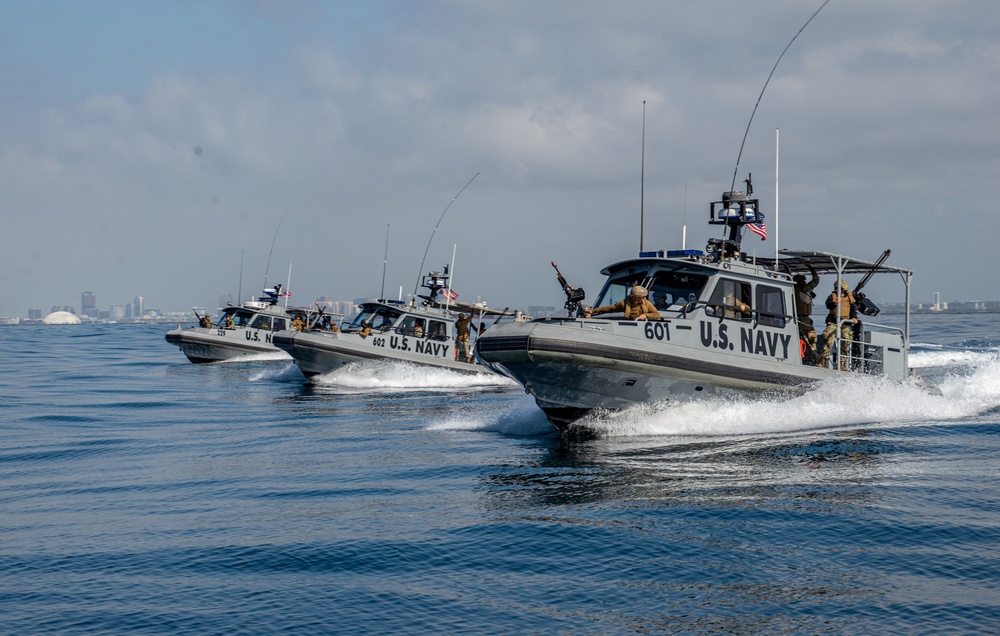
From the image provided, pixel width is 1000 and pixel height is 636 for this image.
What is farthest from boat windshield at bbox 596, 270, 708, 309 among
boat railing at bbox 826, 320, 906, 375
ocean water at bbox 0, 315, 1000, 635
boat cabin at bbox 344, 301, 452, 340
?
boat cabin at bbox 344, 301, 452, 340

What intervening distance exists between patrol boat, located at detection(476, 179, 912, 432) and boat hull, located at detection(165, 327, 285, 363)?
82.7ft

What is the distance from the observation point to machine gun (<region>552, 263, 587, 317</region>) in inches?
556

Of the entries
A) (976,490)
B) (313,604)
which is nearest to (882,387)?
(976,490)

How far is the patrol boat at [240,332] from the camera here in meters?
37.1

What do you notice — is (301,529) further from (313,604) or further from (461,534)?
(313,604)

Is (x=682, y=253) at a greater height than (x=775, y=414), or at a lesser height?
greater

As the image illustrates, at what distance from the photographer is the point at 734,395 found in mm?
13938

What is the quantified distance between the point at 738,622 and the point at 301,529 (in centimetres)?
431

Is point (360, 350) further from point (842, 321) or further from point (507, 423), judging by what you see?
point (842, 321)

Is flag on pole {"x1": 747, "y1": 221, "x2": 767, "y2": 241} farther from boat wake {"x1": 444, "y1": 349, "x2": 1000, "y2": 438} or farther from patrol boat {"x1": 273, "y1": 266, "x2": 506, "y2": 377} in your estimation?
patrol boat {"x1": 273, "y1": 266, "x2": 506, "y2": 377}

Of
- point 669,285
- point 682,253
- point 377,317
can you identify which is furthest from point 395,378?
point 682,253

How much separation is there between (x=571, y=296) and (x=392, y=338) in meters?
13.9

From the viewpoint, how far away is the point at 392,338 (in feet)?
90.0

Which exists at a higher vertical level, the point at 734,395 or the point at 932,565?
the point at 734,395
